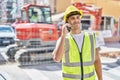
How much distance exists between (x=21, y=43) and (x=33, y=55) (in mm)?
828

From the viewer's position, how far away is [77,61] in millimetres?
2508

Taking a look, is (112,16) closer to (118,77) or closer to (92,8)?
(92,8)

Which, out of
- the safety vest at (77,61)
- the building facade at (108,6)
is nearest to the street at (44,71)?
the safety vest at (77,61)

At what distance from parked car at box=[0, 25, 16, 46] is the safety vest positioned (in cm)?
1199

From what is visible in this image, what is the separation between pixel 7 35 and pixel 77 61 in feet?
42.9

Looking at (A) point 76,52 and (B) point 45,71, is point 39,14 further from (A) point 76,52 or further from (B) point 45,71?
(A) point 76,52

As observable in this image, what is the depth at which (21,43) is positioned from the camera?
34.7ft

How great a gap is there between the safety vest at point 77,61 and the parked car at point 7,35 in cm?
1199

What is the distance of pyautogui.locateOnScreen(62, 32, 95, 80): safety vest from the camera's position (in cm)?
251

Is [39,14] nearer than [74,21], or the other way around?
[74,21]

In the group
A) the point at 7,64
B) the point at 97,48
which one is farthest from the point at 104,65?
the point at 97,48

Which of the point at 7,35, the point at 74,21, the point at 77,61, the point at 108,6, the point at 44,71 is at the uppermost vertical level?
the point at 108,6

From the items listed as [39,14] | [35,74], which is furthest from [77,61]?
[39,14]

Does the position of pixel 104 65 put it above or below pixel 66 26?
below
